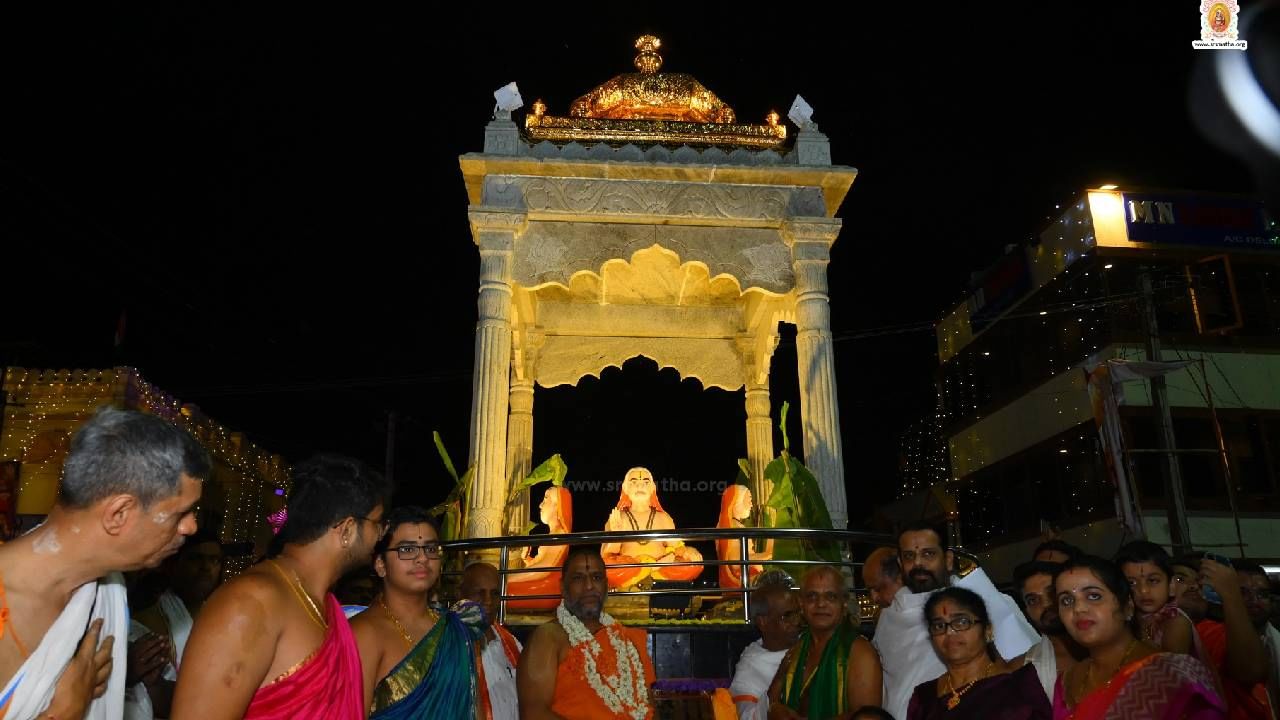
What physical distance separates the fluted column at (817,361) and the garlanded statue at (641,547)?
1883 millimetres

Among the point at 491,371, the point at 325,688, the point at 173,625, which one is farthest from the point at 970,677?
the point at 491,371

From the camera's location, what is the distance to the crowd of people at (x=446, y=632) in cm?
213

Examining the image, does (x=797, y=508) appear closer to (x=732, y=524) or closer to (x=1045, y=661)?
(x=732, y=524)

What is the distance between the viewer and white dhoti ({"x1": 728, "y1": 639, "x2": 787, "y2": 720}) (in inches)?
205

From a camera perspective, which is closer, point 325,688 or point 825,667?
point 325,688

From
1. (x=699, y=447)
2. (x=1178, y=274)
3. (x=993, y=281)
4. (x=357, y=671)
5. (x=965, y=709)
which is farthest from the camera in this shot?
(x=993, y=281)

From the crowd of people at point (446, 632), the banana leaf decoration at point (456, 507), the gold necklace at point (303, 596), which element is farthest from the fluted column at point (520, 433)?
the gold necklace at point (303, 596)

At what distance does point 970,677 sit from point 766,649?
1.97 metres

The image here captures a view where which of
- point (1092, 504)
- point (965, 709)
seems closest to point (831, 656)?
point (965, 709)

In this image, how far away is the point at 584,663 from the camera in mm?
4480

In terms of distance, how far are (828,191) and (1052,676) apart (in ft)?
22.7

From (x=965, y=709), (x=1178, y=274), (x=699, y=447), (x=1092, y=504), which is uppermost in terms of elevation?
(x=1178, y=274)

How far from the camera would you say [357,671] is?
9.50 ft

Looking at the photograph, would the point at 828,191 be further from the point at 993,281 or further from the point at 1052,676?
the point at 993,281
